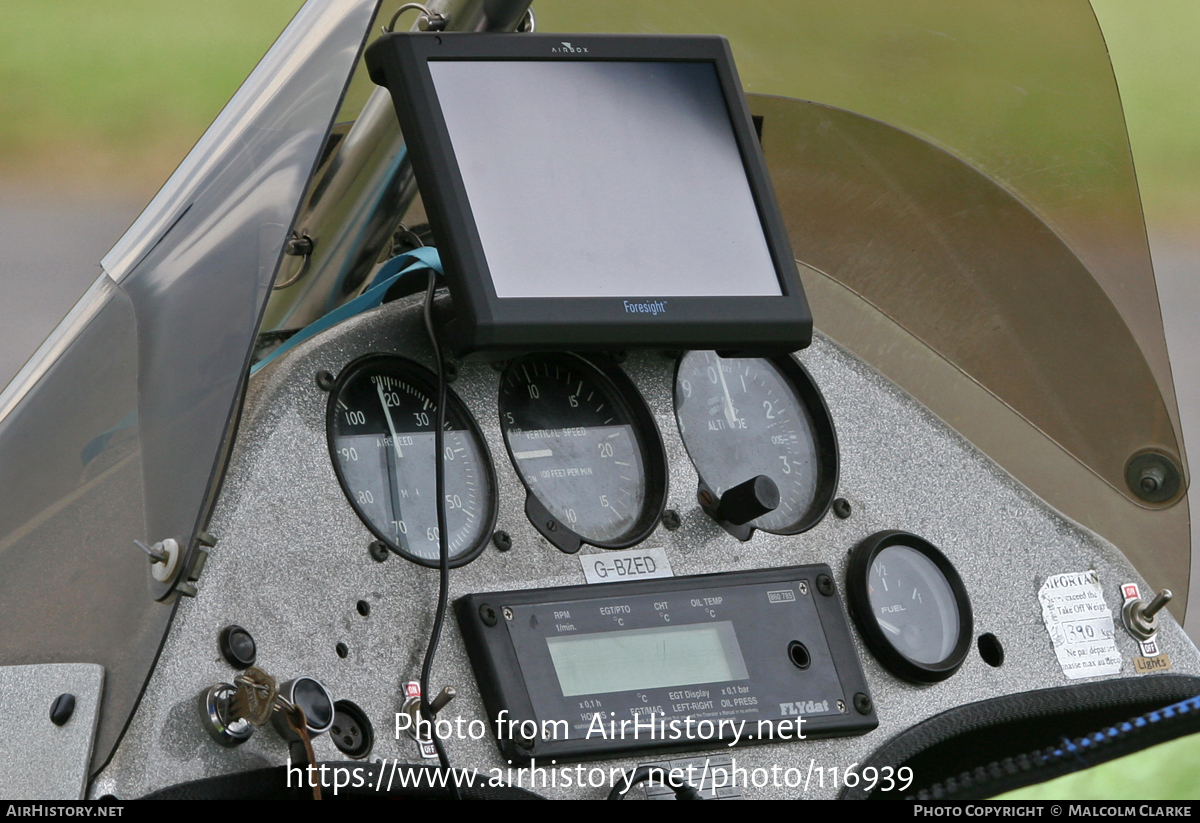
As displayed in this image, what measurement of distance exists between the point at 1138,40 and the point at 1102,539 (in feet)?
5.54

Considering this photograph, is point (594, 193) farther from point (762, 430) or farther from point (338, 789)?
point (338, 789)

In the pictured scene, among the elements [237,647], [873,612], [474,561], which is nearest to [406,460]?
[474,561]

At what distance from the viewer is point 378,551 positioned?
4.86 ft

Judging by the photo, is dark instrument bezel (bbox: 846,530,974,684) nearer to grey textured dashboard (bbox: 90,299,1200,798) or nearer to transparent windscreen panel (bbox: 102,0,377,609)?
grey textured dashboard (bbox: 90,299,1200,798)

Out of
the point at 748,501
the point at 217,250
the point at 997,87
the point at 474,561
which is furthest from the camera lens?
the point at 997,87

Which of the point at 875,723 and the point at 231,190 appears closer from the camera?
the point at 231,190

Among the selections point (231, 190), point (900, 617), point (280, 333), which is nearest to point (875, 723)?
point (900, 617)

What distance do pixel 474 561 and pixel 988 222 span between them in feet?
3.09

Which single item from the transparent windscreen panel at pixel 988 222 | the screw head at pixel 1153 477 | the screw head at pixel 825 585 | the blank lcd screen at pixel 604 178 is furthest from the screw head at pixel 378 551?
the screw head at pixel 1153 477

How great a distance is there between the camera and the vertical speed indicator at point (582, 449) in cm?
169

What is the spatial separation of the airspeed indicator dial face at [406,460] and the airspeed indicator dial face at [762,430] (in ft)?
1.07

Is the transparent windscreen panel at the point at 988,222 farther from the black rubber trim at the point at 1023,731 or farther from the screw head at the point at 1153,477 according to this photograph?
the black rubber trim at the point at 1023,731

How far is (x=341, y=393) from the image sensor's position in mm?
1547

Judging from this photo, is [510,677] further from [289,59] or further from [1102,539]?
[1102,539]
